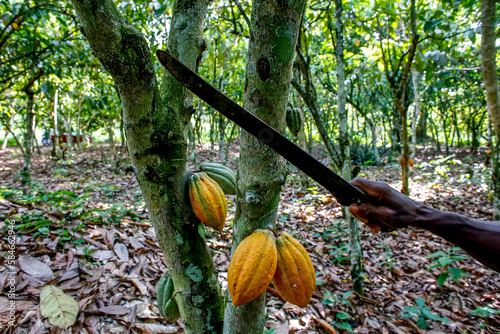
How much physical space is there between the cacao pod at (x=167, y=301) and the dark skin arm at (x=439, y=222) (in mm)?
800

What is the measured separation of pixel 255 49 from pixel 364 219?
61 centimetres

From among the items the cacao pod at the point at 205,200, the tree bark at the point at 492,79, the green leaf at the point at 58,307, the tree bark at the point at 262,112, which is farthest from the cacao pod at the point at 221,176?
the tree bark at the point at 492,79

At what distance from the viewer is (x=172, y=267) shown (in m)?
0.91

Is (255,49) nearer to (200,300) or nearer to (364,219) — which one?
(364,219)

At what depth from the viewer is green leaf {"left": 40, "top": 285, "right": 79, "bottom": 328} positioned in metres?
1.43

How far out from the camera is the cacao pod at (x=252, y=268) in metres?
0.70

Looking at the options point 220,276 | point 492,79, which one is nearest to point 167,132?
point 220,276

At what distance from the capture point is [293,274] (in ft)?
2.51

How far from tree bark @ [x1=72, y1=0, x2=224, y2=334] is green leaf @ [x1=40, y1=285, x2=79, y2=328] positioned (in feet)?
3.09

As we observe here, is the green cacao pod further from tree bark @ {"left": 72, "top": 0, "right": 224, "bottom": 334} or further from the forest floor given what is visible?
the forest floor

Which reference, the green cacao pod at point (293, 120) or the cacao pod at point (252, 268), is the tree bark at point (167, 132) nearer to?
the cacao pod at point (252, 268)

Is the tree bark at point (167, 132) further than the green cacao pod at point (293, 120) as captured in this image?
No

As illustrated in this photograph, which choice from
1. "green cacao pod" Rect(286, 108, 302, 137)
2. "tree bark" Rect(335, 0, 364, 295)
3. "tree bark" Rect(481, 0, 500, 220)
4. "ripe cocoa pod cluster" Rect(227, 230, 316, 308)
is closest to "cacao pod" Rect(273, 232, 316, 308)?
"ripe cocoa pod cluster" Rect(227, 230, 316, 308)

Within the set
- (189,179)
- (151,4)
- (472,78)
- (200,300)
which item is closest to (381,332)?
(200,300)
